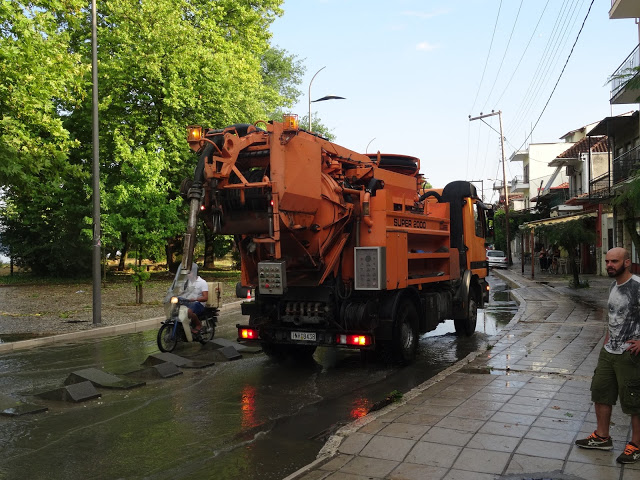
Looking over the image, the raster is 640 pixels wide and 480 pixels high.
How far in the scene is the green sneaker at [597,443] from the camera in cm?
473

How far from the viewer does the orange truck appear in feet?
25.1

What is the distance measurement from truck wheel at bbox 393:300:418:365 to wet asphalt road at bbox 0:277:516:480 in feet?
0.72

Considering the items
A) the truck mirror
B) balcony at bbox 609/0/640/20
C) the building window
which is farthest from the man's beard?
the building window

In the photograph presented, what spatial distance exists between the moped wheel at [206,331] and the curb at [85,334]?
3.50 metres

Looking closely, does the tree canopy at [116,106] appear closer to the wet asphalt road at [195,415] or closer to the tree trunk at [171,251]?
the tree trunk at [171,251]

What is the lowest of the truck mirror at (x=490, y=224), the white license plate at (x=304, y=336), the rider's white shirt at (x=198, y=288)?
the white license plate at (x=304, y=336)

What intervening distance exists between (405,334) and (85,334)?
294 inches

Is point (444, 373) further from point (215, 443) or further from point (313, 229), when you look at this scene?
point (215, 443)

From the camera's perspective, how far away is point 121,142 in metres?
22.1

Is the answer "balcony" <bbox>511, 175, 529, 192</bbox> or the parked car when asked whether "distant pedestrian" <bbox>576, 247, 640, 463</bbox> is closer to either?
the parked car

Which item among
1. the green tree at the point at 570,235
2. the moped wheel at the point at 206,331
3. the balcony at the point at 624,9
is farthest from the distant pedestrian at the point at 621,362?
the balcony at the point at 624,9

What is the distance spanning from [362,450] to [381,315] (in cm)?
386

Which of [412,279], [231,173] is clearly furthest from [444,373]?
[231,173]

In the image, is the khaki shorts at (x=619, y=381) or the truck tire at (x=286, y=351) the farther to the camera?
the truck tire at (x=286, y=351)
